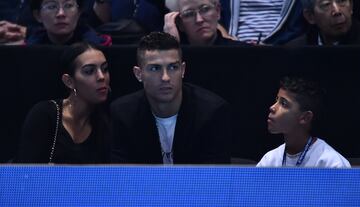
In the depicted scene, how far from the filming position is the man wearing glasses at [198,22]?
445 cm

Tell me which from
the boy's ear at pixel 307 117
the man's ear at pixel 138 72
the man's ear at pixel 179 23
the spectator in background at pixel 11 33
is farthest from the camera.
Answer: the spectator in background at pixel 11 33

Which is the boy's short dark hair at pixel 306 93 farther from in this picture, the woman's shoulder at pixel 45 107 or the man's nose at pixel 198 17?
the woman's shoulder at pixel 45 107

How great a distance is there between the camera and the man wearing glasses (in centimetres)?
445

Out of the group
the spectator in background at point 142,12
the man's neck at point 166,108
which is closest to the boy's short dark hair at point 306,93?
the man's neck at point 166,108

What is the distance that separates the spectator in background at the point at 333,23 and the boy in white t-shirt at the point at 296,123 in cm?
67

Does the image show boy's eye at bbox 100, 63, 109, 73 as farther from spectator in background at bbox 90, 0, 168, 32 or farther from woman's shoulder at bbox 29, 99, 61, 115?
spectator in background at bbox 90, 0, 168, 32

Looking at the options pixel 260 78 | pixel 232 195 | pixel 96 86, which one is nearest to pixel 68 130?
pixel 96 86

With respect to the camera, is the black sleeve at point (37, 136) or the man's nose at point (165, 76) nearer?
the man's nose at point (165, 76)

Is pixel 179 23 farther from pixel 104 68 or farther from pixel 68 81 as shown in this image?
pixel 68 81

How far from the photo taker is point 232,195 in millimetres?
2535

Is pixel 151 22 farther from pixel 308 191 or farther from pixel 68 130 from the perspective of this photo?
pixel 308 191

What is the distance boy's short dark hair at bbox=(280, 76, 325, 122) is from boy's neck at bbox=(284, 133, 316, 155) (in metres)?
0.13

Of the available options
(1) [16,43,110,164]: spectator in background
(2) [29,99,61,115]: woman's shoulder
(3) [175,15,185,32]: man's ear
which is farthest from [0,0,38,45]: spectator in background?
(3) [175,15,185,32]: man's ear

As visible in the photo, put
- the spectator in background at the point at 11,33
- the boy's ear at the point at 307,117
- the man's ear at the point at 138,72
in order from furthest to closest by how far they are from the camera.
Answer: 1. the spectator in background at the point at 11,33
2. the man's ear at the point at 138,72
3. the boy's ear at the point at 307,117
